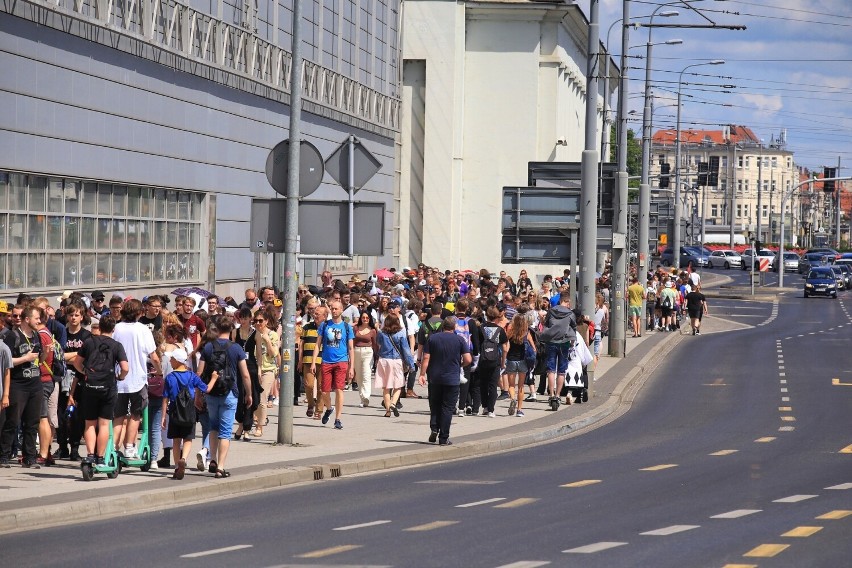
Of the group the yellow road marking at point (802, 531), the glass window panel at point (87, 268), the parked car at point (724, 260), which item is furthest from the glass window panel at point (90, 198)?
the parked car at point (724, 260)

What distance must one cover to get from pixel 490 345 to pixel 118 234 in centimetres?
936

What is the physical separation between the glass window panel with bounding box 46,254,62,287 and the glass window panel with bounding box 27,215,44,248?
1.49 ft

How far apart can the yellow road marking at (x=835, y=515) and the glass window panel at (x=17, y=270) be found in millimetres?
14757

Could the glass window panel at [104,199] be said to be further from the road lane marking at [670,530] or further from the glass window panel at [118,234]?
the road lane marking at [670,530]

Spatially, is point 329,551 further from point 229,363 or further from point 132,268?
point 132,268

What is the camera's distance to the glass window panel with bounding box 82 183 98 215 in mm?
28375

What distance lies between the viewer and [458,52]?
65625 mm

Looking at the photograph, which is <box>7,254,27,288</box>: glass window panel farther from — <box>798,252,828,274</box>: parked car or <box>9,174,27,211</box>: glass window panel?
<box>798,252,828,274</box>: parked car

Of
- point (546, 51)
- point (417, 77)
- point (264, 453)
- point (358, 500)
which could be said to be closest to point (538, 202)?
point (264, 453)

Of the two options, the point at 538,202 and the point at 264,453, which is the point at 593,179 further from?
the point at 264,453

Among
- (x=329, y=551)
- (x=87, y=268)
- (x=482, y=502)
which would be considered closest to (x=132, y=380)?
(x=482, y=502)

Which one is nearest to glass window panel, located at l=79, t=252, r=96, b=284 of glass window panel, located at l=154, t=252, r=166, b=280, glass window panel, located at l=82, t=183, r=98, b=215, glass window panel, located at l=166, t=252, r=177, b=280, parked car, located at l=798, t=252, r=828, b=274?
A: glass window panel, located at l=82, t=183, r=98, b=215

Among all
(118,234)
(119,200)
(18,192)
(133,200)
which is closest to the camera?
(18,192)

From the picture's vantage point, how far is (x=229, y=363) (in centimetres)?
1623
